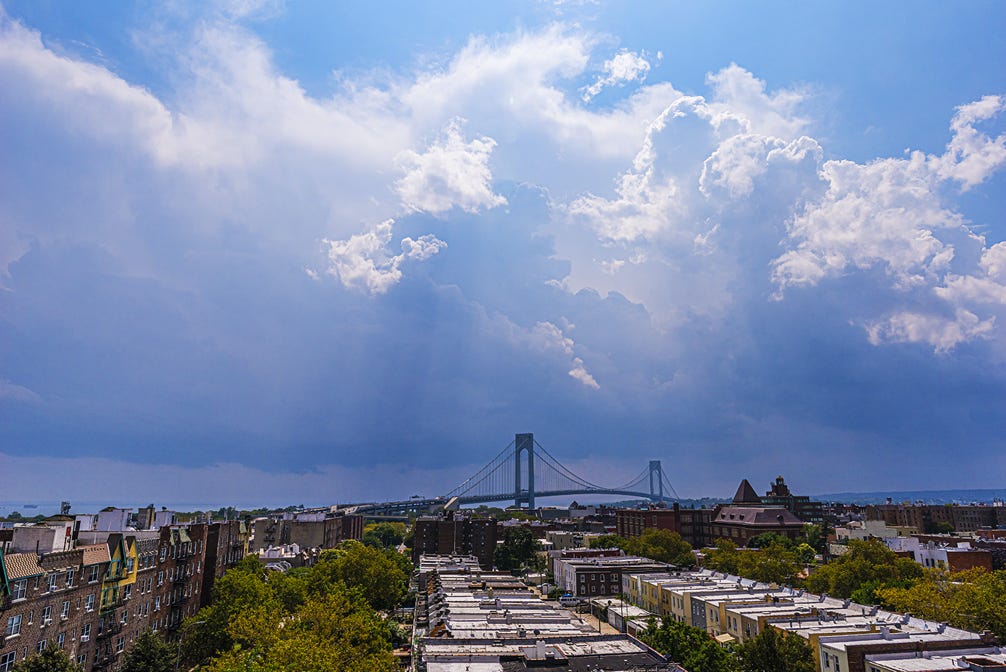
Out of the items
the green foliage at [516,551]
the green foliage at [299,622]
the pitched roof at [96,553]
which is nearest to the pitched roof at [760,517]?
the green foliage at [516,551]

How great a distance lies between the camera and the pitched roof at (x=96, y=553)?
143ft

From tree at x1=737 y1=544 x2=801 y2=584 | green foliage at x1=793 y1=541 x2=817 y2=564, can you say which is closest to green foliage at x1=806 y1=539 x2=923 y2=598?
tree at x1=737 y1=544 x2=801 y2=584

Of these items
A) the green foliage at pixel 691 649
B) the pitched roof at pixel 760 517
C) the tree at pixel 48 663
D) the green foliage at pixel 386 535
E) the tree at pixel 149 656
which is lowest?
the green foliage at pixel 386 535

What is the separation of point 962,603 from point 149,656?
64114mm

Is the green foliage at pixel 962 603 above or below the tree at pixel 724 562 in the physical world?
above

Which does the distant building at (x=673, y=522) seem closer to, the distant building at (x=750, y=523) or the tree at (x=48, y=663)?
the distant building at (x=750, y=523)

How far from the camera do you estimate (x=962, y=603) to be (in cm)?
5134

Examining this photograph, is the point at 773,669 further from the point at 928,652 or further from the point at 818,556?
the point at 818,556

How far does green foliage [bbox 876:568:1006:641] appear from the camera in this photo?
4943 cm

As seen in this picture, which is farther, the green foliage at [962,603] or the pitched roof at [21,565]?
the green foliage at [962,603]

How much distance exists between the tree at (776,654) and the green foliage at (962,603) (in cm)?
1721

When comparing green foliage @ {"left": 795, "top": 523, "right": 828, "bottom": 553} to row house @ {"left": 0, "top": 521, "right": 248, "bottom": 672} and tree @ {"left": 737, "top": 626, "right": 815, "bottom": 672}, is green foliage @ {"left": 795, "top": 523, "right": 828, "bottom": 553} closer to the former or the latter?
tree @ {"left": 737, "top": 626, "right": 815, "bottom": 672}

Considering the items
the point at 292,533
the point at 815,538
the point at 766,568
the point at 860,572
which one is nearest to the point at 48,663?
the point at 860,572

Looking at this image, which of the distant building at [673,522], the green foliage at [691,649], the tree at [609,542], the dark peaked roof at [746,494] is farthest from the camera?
the dark peaked roof at [746,494]
